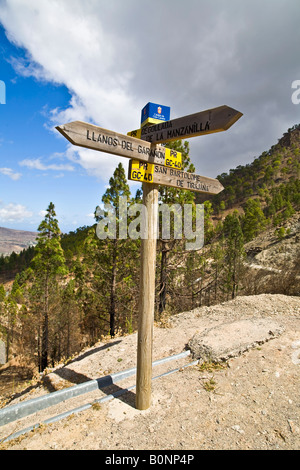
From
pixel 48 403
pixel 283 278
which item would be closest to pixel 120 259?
pixel 283 278

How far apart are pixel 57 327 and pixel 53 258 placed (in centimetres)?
983

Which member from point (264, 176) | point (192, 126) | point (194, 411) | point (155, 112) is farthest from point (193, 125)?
point (264, 176)

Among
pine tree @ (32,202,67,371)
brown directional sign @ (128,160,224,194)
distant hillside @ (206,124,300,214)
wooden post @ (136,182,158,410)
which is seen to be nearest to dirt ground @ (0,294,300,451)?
wooden post @ (136,182,158,410)

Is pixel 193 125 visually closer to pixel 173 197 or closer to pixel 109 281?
pixel 173 197

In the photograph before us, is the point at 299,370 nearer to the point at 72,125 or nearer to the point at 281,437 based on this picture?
the point at 281,437

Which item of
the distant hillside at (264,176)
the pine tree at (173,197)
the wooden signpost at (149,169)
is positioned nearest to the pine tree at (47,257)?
the pine tree at (173,197)

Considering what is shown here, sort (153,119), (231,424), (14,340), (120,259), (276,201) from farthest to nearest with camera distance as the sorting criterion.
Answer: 1. (276,201)
2. (14,340)
3. (120,259)
4. (153,119)
5. (231,424)

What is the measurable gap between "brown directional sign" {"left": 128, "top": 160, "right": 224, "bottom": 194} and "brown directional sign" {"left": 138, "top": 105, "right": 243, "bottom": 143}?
0.42 m

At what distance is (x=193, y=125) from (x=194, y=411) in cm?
396

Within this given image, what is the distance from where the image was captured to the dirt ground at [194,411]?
112 inches

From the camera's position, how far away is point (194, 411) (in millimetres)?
3379

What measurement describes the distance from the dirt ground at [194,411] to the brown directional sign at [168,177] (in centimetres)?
324

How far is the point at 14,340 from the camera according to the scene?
3033 cm

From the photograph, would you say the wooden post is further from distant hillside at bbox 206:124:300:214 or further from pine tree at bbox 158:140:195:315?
distant hillside at bbox 206:124:300:214
